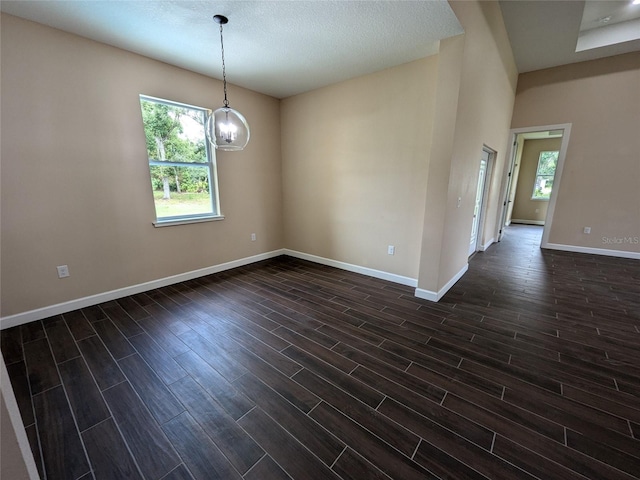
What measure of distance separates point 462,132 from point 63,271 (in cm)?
450

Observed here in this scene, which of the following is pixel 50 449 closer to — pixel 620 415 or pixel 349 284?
pixel 349 284

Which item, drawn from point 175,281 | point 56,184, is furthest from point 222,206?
point 56,184

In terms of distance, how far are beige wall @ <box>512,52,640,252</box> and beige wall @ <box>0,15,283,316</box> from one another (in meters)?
5.96

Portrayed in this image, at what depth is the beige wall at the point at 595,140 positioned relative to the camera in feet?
14.5

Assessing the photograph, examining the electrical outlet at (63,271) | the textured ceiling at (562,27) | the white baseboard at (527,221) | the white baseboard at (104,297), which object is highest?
the textured ceiling at (562,27)

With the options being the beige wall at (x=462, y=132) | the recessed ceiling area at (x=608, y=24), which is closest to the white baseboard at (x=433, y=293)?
the beige wall at (x=462, y=132)

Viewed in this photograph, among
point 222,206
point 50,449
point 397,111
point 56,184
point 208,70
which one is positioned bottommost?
point 50,449

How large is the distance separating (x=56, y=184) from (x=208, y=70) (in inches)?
85.3

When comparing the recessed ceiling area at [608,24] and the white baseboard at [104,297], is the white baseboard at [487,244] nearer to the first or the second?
the recessed ceiling area at [608,24]

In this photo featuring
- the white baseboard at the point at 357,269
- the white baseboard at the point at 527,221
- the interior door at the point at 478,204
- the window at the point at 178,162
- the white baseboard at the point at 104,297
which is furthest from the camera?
the white baseboard at the point at 527,221

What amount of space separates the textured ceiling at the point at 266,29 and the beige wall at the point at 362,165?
1.24 ft

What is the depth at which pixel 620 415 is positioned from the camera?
1584 millimetres

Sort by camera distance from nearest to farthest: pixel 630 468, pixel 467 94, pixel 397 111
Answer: pixel 630 468, pixel 467 94, pixel 397 111

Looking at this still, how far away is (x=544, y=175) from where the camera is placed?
26.9ft
